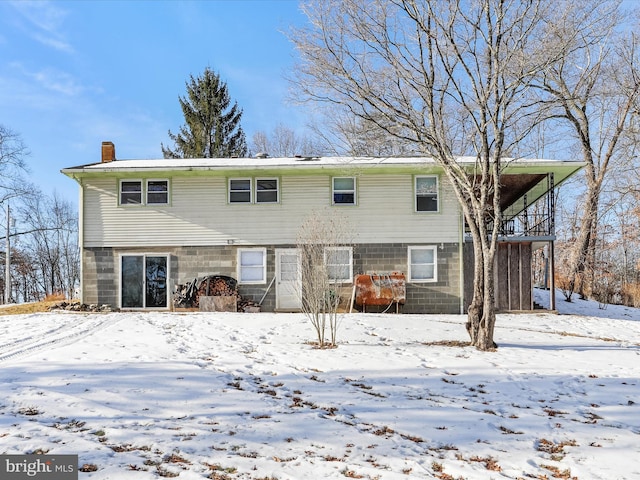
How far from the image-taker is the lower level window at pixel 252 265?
14.8 meters

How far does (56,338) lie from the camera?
9172 millimetres

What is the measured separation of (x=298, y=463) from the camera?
3.98 m

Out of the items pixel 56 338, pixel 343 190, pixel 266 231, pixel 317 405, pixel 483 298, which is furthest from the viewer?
pixel 343 190

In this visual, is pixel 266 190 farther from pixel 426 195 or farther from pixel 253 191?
pixel 426 195

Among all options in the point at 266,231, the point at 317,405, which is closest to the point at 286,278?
the point at 266,231

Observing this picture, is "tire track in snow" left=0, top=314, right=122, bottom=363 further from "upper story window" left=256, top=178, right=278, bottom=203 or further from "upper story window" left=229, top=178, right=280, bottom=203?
"upper story window" left=256, top=178, right=278, bottom=203

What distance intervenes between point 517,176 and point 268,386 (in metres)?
11.5

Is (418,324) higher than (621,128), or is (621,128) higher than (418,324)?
(621,128)

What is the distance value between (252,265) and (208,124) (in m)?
18.3

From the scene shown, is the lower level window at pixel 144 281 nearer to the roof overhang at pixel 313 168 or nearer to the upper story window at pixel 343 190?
the roof overhang at pixel 313 168

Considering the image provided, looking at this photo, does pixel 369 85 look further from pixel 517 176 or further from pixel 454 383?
pixel 517 176

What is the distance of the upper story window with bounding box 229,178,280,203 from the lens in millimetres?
15000

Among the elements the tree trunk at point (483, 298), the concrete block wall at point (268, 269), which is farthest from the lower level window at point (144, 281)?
the tree trunk at point (483, 298)

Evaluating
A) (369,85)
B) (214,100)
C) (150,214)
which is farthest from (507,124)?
(214,100)
